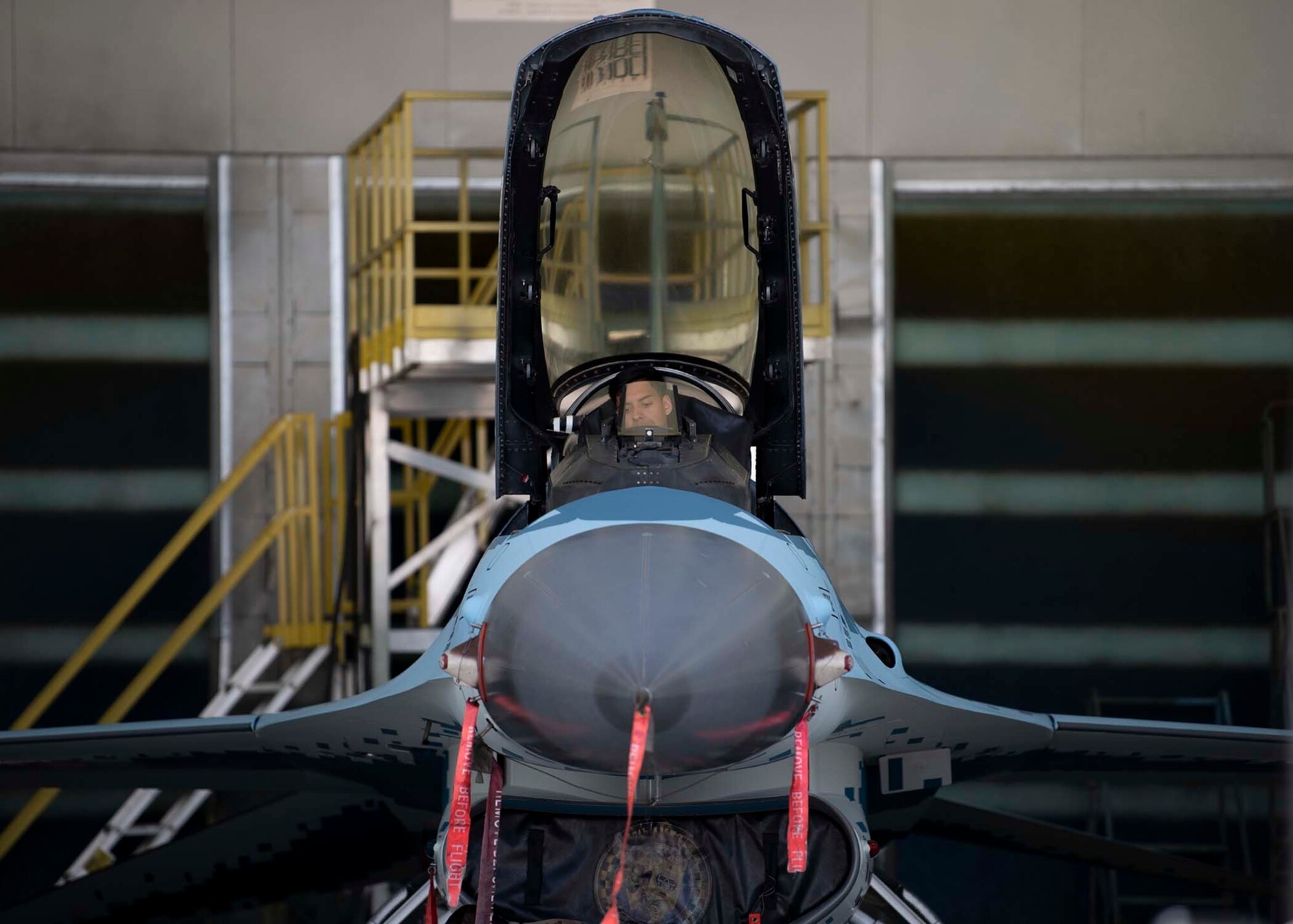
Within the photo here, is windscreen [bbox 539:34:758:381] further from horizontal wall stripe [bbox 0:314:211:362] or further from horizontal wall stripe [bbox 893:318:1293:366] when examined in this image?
horizontal wall stripe [bbox 0:314:211:362]

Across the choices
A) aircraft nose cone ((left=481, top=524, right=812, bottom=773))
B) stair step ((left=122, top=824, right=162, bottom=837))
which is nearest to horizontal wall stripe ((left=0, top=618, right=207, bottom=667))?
stair step ((left=122, top=824, right=162, bottom=837))

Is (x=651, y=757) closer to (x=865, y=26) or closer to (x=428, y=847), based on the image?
(x=428, y=847)

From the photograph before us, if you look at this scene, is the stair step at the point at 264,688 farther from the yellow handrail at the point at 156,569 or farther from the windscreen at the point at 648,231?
the windscreen at the point at 648,231

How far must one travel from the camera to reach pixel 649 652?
106 inches

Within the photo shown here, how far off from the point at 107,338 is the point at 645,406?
5.73m

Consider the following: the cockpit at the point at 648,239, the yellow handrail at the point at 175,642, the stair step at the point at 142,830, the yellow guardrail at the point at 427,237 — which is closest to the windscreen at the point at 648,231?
the cockpit at the point at 648,239

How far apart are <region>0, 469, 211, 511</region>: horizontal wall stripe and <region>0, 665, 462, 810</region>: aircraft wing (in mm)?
3979

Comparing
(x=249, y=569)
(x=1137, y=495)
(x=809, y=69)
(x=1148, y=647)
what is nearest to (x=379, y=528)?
(x=249, y=569)

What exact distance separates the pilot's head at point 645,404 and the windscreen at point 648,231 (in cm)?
38

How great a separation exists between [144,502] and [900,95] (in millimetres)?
5499

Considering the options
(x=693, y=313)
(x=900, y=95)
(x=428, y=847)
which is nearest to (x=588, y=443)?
(x=693, y=313)

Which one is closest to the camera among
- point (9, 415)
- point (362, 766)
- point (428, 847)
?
point (428, 847)

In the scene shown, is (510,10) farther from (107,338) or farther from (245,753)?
(245,753)

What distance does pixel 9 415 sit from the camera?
8539mm
